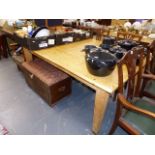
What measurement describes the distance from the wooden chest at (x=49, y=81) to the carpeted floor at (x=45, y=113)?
0.14 m

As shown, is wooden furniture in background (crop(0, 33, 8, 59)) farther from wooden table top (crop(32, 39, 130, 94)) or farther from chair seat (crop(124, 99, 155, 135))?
chair seat (crop(124, 99, 155, 135))

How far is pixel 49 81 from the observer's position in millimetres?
1640

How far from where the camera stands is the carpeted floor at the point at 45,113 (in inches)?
61.9

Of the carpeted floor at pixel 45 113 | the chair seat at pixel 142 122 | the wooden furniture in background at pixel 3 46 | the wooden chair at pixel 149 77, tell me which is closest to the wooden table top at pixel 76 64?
the chair seat at pixel 142 122

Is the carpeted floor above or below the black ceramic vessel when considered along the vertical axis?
below

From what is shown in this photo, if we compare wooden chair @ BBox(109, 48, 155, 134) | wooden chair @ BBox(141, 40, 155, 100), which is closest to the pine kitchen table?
wooden chair @ BBox(109, 48, 155, 134)

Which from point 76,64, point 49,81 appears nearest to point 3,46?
point 49,81

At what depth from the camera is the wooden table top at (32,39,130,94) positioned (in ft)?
3.91

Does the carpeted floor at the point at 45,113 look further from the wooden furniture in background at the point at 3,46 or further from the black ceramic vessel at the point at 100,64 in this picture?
the wooden furniture in background at the point at 3,46

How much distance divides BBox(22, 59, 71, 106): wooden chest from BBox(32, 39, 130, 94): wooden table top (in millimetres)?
201

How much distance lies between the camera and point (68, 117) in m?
1.73
